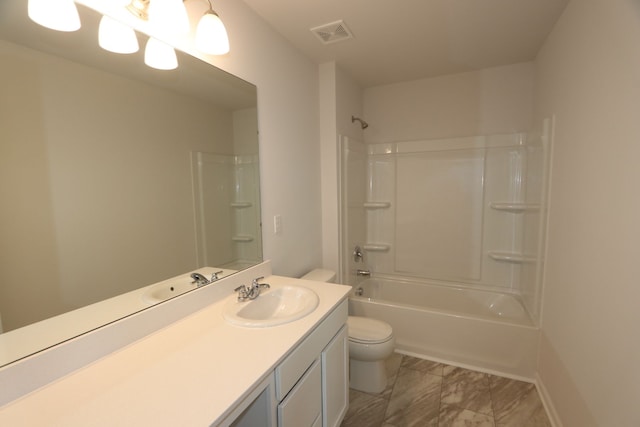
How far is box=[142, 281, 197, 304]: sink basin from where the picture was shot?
1.15m

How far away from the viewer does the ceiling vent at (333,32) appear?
1844 mm

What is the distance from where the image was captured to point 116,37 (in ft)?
3.40

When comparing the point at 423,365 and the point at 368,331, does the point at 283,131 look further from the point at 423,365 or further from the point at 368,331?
the point at 423,365

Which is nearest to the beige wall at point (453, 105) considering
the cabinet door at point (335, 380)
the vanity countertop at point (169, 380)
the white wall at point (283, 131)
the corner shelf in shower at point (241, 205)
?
the white wall at point (283, 131)

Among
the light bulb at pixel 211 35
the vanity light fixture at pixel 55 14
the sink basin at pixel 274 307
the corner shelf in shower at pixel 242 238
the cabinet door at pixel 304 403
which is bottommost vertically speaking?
the cabinet door at pixel 304 403

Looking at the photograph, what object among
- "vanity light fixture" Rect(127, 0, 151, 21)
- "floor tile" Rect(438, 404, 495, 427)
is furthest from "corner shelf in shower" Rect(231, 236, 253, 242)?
"floor tile" Rect(438, 404, 495, 427)

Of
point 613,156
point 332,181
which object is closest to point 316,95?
point 332,181

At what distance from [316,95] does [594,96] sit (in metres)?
1.74

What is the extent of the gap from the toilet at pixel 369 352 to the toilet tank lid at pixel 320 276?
344mm

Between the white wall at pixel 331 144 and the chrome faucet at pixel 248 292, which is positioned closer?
the chrome faucet at pixel 248 292

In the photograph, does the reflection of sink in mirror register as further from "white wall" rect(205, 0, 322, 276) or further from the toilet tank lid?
the toilet tank lid

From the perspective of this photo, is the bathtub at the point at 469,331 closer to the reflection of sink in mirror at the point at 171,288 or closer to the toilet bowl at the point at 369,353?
the toilet bowl at the point at 369,353

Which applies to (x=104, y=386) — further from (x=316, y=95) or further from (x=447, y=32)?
(x=447, y=32)

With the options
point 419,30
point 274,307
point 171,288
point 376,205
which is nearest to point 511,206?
point 376,205
